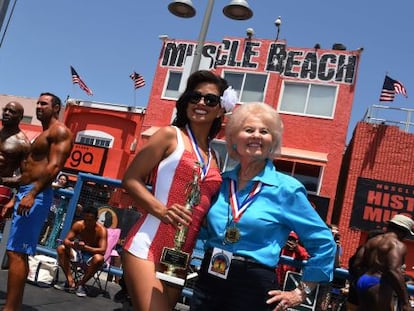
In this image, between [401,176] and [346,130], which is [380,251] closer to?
[401,176]

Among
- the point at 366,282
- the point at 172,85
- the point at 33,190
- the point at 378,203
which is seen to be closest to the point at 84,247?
the point at 33,190

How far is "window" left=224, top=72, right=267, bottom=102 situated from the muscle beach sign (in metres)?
0.35

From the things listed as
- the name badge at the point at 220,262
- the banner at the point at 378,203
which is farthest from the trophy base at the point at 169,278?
the banner at the point at 378,203

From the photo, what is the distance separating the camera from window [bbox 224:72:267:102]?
60.8 ft

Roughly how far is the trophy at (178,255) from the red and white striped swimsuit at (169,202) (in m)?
0.02

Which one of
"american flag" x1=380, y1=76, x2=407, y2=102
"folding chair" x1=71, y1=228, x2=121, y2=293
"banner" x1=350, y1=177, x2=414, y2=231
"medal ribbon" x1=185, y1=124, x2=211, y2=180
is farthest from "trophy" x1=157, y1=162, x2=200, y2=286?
"american flag" x1=380, y1=76, x2=407, y2=102

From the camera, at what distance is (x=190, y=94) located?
239 centimetres

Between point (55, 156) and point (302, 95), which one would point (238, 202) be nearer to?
point (55, 156)

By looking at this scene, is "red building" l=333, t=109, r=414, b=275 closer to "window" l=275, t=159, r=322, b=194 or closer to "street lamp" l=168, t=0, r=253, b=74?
"window" l=275, t=159, r=322, b=194

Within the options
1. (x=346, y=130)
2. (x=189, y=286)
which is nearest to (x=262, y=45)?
(x=346, y=130)

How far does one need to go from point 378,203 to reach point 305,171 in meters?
3.27

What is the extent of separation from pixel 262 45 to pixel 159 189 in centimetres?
1762

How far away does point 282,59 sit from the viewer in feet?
60.4

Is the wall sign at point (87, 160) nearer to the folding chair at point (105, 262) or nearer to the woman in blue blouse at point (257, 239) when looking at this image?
the folding chair at point (105, 262)
